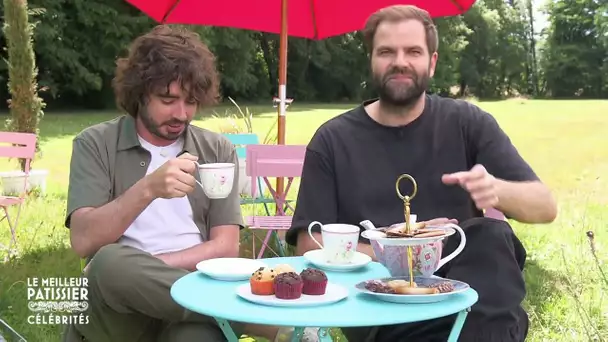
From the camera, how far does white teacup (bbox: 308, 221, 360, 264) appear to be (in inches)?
70.5

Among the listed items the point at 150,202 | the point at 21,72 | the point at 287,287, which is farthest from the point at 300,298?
the point at 21,72

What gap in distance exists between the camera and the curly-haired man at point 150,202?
1.91 m

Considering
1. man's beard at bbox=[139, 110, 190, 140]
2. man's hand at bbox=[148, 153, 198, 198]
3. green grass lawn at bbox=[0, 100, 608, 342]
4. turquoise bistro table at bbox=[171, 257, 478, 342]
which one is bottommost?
green grass lawn at bbox=[0, 100, 608, 342]

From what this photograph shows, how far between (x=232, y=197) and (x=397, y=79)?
751 millimetres

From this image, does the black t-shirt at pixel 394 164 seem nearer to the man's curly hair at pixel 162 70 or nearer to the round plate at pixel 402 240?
the man's curly hair at pixel 162 70

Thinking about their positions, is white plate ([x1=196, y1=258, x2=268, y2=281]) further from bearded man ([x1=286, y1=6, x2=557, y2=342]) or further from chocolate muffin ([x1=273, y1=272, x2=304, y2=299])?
bearded man ([x1=286, y1=6, x2=557, y2=342])

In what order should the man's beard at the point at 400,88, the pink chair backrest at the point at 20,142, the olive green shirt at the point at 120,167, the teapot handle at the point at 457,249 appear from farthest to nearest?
the pink chair backrest at the point at 20,142 → the man's beard at the point at 400,88 → the olive green shirt at the point at 120,167 → the teapot handle at the point at 457,249

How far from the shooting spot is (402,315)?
145 cm

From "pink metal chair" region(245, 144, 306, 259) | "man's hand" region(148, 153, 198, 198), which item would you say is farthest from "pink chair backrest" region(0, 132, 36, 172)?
"man's hand" region(148, 153, 198, 198)

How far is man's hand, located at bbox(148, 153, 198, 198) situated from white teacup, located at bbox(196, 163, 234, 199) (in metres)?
0.05

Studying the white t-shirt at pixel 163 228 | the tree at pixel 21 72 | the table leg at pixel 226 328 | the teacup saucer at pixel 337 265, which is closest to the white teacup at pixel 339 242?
the teacup saucer at pixel 337 265

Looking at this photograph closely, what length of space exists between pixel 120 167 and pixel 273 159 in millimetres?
1936

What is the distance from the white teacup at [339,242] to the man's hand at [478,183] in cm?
30

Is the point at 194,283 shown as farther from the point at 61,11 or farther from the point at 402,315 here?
the point at 61,11
